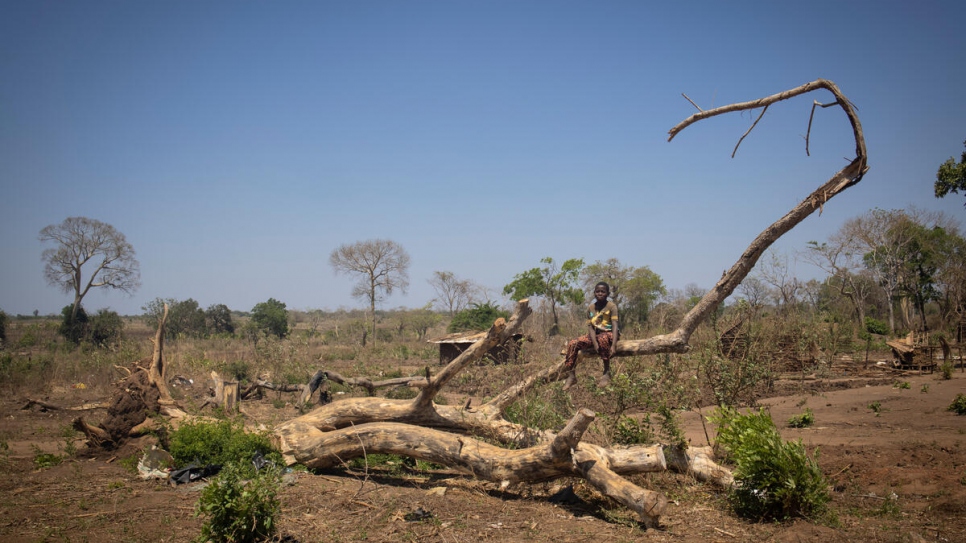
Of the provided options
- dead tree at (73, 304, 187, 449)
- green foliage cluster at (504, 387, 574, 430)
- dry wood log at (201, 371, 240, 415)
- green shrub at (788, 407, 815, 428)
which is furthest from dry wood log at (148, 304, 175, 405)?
green shrub at (788, 407, 815, 428)

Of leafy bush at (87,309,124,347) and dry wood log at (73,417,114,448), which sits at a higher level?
leafy bush at (87,309,124,347)

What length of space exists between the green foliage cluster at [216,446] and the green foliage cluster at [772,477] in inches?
209

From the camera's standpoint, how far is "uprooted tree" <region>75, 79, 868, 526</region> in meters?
5.49

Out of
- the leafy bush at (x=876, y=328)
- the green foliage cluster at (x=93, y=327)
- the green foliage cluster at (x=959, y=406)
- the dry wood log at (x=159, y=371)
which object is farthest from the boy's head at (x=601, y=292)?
the green foliage cluster at (x=93, y=327)

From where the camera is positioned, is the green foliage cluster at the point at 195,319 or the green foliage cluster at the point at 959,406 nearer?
the green foliage cluster at the point at 959,406

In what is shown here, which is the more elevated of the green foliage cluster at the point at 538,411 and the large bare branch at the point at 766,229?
the large bare branch at the point at 766,229

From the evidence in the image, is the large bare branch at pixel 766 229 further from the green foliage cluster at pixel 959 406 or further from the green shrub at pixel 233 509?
the green foliage cluster at pixel 959 406

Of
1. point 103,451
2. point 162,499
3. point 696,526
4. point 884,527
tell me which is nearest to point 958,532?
point 884,527

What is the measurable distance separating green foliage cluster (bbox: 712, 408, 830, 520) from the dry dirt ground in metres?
0.18

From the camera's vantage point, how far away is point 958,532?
4.57 metres

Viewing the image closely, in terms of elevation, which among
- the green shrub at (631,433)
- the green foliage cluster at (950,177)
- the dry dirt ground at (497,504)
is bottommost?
the dry dirt ground at (497,504)

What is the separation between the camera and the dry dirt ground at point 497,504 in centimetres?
491

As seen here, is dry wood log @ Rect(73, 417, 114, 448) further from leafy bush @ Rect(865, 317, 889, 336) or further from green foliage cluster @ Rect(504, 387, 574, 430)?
leafy bush @ Rect(865, 317, 889, 336)

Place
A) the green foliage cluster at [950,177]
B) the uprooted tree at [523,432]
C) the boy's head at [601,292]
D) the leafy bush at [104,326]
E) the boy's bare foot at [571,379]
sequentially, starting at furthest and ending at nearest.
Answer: the leafy bush at [104,326] < the green foliage cluster at [950,177] < the boy's head at [601,292] < the boy's bare foot at [571,379] < the uprooted tree at [523,432]
